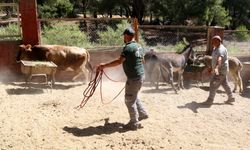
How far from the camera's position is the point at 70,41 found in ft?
52.1

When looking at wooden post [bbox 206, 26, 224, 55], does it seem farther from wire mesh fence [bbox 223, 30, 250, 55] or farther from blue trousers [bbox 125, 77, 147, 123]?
blue trousers [bbox 125, 77, 147, 123]

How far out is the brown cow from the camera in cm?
1213

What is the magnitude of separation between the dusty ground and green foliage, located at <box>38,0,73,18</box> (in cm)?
1818

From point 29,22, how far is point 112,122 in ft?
16.9

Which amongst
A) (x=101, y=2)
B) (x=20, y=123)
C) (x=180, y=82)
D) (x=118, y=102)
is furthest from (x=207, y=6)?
(x=20, y=123)

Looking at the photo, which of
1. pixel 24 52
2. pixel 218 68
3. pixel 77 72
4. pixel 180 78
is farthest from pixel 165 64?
pixel 24 52

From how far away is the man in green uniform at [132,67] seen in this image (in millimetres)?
7977

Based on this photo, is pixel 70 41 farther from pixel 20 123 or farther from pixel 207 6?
pixel 207 6

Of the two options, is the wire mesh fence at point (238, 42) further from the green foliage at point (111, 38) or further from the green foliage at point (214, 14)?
the green foliage at point (214, 14)

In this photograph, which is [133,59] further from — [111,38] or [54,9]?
[54,9]

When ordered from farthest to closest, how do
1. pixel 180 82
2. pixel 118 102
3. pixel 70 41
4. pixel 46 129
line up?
pixel 70 41 → pixel 180 82 → pixel 118 102 → pixel 46 129

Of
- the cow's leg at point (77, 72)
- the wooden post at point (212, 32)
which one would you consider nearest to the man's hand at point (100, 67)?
the cow's leg at point (77, 72)

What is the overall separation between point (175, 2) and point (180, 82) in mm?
20590

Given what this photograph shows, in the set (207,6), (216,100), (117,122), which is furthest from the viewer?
(207,6)
